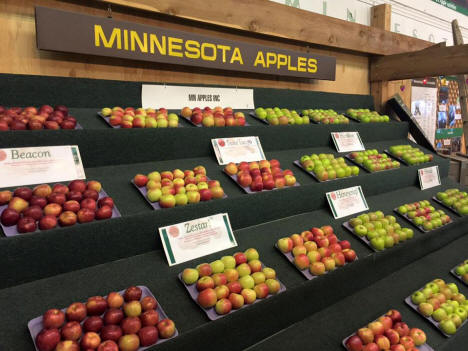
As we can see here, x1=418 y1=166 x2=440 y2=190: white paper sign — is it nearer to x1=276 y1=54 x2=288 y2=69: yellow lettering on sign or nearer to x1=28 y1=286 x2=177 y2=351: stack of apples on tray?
x1=276 y1=54 x2=288 y2=69: yellow lettering on sign

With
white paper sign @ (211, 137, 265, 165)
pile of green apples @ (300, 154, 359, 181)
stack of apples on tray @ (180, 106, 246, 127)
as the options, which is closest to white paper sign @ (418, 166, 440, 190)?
pile of green apples @ (300, 154, 359, 181)

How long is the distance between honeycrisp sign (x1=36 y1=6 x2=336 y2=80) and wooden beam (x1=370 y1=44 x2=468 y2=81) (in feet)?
4.17

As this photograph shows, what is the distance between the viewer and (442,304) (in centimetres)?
172

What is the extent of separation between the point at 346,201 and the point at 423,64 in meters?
2.25

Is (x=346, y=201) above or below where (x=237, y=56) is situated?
below

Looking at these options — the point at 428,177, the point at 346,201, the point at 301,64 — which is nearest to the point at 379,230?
the point at 346,201

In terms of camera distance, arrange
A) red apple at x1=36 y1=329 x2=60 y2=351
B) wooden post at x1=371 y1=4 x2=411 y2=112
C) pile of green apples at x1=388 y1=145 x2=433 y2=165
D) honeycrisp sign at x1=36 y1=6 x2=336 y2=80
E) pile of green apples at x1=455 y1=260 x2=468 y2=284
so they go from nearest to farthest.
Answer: red apple at x1=36 y1=329 x2=60 y2=351
honeycrisp sign at x1=36 y1=6 x2=336 y2=80
pile of green apples at x1=455 y1=260 x2=468 y2=284
pile of green apples at x1=388 y1=145 x2=433 y2=165
wooden post at x1=371 y1=4 x2=411 y2=112

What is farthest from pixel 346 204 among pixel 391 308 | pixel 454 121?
pixel 454 121

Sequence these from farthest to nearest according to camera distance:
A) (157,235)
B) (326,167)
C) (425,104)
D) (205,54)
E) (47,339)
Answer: (425,104) → (205,54) → (326,167) → (157,235) → (47,339)

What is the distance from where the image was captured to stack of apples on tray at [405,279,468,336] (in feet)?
5.32

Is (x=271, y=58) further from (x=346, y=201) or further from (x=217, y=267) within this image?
(x=217, y=267)

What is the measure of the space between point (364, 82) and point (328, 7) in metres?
0.99

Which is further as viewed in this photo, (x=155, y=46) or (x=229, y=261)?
(x=155, y=46)

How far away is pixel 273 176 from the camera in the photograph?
6.96 feet
